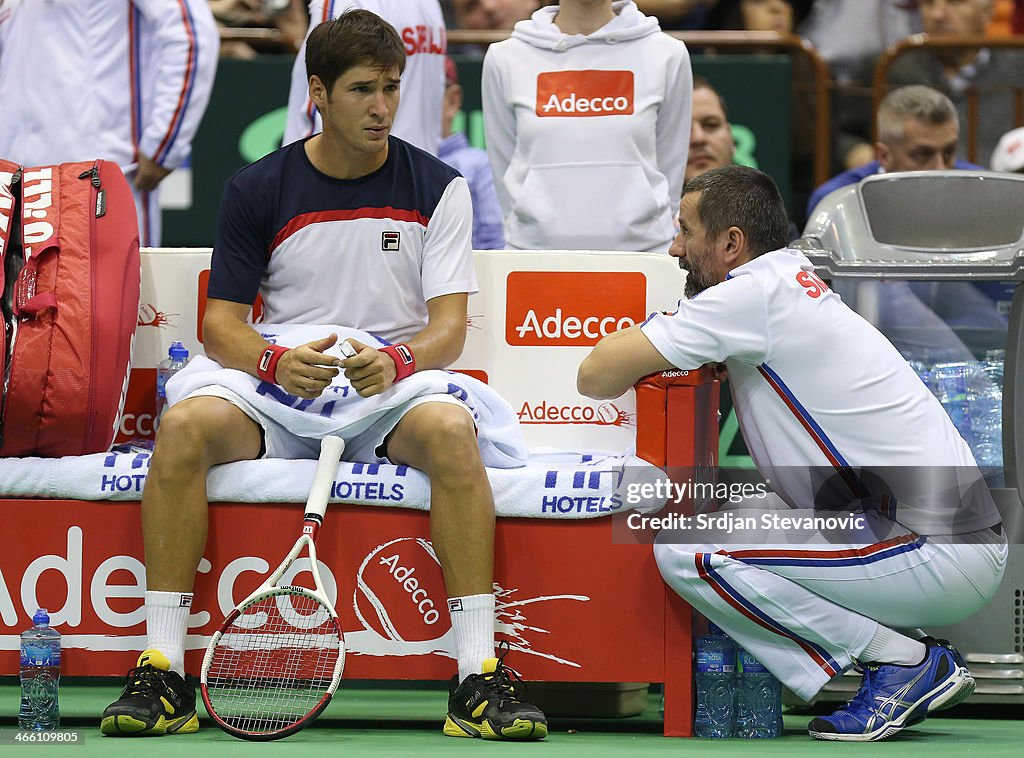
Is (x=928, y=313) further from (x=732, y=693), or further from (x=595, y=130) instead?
(x=732, y=693)

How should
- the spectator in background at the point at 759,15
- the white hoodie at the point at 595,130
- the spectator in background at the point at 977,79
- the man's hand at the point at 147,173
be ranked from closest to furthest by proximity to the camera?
the white hoodie at the point at 595,130 < the man's hand at the point at 147,173 < the spectator in background at the point at 977,79 < the spectator in background at the point at 759,15

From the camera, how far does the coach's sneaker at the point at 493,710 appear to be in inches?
154

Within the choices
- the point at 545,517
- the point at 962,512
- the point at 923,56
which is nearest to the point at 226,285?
the point at 545,517

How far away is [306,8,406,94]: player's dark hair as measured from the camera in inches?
174

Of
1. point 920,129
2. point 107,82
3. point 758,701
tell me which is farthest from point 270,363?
point 920,129

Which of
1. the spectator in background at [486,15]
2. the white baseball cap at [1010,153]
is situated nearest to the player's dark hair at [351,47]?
the spectator in background at [486,15]

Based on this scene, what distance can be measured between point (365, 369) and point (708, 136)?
2.72m

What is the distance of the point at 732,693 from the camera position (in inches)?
165

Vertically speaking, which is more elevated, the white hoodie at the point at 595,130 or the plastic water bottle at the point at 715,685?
the white hoodie at the point at 595,130

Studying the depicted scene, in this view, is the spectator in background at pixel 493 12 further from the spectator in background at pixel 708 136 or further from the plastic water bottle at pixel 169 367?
the plastic water bottle at pixel 169 367

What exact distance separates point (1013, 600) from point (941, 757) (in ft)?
Answer: 3.17

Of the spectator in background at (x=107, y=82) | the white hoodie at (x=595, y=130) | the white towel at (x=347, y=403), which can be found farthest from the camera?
the spectator in background at (x=107, y=82)

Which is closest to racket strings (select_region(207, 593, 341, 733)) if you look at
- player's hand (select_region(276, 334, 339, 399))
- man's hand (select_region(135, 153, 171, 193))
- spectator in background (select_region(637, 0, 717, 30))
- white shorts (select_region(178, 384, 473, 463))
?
white shorts (select_region(178, 384, 473, 463))

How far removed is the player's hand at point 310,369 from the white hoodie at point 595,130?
1399 mm
